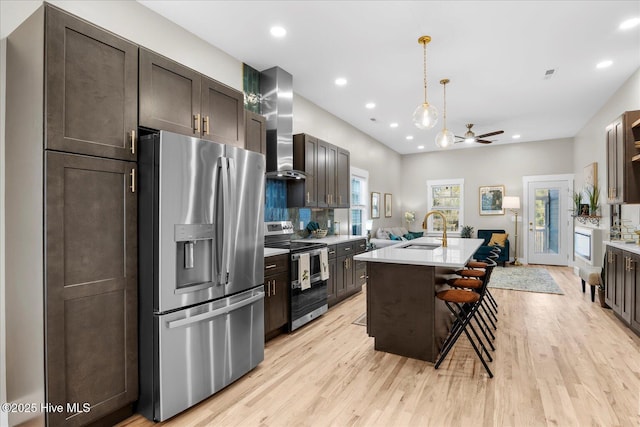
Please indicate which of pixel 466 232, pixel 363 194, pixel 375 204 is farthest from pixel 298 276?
pixel 466 232

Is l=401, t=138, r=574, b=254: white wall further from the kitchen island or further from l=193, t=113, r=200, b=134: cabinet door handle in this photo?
l=193, t=113, r=200, b=134: cabinet door handle

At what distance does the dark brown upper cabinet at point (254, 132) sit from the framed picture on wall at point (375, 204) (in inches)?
170

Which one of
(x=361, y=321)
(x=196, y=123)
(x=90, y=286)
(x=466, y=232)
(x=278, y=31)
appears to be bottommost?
(x=361, y=321)

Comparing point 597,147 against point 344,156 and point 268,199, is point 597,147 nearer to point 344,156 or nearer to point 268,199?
point 344,156

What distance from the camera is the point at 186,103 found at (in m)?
2.42

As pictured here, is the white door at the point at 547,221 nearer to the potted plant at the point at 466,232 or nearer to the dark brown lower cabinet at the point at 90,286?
the potted plant at the point at 466,232

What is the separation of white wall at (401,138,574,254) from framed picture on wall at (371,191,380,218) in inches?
86.5

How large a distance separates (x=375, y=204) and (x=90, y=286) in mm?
6493

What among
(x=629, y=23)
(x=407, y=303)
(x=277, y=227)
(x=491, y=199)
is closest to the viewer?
A: (x=407, y=303)

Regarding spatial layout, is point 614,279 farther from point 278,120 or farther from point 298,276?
point 278,120

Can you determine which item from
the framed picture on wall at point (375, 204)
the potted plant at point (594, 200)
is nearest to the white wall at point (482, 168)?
the framed picture on wall at point (375, 204)

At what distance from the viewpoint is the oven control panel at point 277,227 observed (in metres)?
4.09

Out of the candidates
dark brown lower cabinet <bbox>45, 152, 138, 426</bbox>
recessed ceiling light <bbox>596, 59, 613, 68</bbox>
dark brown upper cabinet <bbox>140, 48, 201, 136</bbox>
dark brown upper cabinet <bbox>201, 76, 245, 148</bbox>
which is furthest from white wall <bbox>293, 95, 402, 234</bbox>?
recessed ceiling light <bbox>596, 59, 613, 68</bbox>

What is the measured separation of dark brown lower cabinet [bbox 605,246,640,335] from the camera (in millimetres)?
3289
